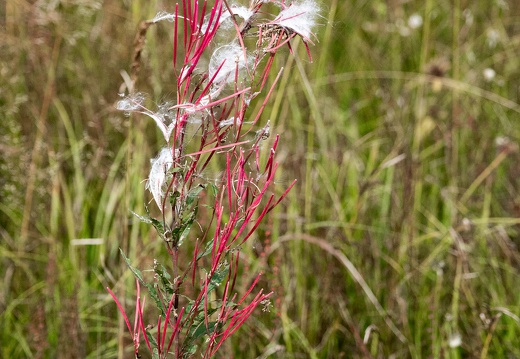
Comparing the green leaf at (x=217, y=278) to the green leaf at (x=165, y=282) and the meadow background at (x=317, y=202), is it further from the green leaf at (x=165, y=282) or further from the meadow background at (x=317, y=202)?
the meadow background at (x=317, y=202)

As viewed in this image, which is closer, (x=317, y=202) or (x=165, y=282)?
(x=165, y=282)

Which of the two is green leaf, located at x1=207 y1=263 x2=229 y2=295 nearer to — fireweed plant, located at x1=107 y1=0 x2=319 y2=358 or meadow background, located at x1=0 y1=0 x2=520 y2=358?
fireweed plant, located at x1=107 y1=0 x2=319 y2=358

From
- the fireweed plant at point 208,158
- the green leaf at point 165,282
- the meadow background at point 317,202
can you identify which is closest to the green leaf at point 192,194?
the fireweed plant at point 208,158

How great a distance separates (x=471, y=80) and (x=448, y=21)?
1.70ft

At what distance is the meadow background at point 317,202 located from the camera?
2.08 m

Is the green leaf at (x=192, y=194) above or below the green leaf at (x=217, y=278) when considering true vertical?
above

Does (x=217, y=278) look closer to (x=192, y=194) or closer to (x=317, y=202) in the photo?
(x=192, y=194)

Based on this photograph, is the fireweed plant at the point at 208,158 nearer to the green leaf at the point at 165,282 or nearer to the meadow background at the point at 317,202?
the green leaf at the point at 165,282

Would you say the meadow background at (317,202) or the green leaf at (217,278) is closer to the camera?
the green leaf at (217,278)

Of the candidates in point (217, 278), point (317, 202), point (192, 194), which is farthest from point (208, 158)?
point (317, 202)

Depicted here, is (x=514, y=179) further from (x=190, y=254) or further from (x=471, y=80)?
(x=190, y=254)

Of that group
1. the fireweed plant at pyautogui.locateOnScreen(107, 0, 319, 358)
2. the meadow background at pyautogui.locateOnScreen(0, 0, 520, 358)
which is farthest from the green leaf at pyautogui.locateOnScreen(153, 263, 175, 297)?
the meadow background at pyautogui.locateOnScreen(0, 0, 520, 358)

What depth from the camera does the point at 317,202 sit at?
2.61m

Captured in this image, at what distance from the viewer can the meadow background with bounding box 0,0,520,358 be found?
2.08 m
